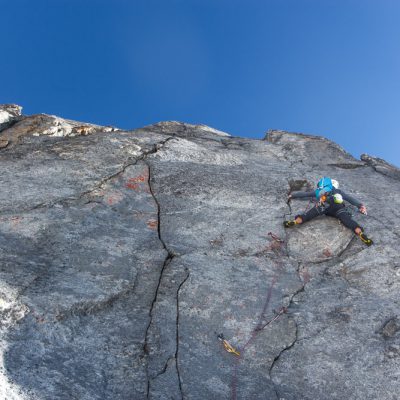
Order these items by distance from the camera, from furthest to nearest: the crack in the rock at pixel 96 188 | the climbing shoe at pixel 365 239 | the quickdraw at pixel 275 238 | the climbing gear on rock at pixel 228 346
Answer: the quickdraw at pixel 275 238 → the crack in the rock at pixel 96 188 → the climbing shoe at pixel 365 239 → the climbing gear on rock at pixel 228 346

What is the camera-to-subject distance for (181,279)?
7934 millimetres

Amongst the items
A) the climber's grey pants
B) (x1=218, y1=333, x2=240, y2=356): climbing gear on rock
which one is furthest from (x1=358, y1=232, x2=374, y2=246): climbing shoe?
(x1=218, y1=333, x2=240, y2=356): climbing gear on rock

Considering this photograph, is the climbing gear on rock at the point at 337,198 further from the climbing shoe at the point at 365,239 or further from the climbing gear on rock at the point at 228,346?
the climbing gear on rock at the point at 228,346

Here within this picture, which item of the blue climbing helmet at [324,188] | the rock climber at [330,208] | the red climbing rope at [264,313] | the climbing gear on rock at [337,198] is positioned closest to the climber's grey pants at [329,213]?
the rock climber at [330,208]

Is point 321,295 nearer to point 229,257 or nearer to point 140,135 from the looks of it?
point 229,257

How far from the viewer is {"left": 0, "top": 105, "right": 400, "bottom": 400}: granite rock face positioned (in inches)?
242

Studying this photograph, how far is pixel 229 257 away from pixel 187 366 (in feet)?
9.30

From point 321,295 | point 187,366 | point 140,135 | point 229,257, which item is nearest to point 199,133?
point 140,135

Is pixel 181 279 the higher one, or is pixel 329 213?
pixel 329 213

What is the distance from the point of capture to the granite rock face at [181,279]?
6.14 meters

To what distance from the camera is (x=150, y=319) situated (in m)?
7.02

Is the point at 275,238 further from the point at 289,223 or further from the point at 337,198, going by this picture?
the point at 337,198

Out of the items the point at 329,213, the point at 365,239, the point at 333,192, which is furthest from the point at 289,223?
the point at 365,239

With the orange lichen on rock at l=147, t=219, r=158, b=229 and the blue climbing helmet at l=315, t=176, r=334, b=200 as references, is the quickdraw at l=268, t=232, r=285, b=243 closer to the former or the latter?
the blue climbing helmet at l=315, t=176, r=334, b=200
